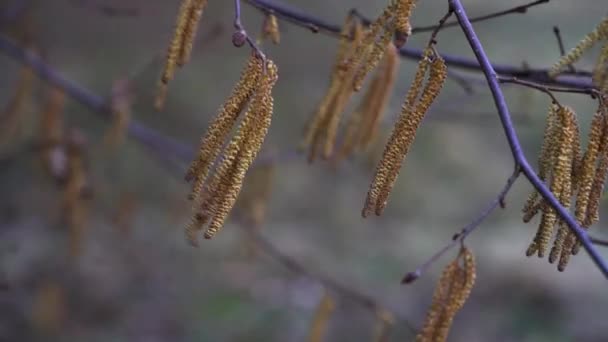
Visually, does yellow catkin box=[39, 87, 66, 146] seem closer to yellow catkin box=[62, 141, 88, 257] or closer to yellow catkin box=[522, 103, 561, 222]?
yellow catkin box=[62, 141, 88, 257]

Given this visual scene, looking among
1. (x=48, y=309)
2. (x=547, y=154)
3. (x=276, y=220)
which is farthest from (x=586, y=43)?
(x=276, y=220)

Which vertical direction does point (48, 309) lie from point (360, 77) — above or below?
below

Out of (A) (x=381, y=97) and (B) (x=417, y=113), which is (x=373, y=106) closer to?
(A) (x=381, y=97)

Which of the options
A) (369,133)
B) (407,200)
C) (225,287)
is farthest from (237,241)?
(369,133)

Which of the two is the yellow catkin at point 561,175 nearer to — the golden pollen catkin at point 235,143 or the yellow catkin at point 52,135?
the golden pollen catkin at point 235,143

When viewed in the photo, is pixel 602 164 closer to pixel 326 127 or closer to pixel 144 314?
pixel 326 127

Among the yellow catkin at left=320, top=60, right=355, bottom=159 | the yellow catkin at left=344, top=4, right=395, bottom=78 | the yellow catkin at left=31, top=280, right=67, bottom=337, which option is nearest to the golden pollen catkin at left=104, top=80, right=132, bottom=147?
the yellow catkin at left=320, top=60, right=355, bottom=159
